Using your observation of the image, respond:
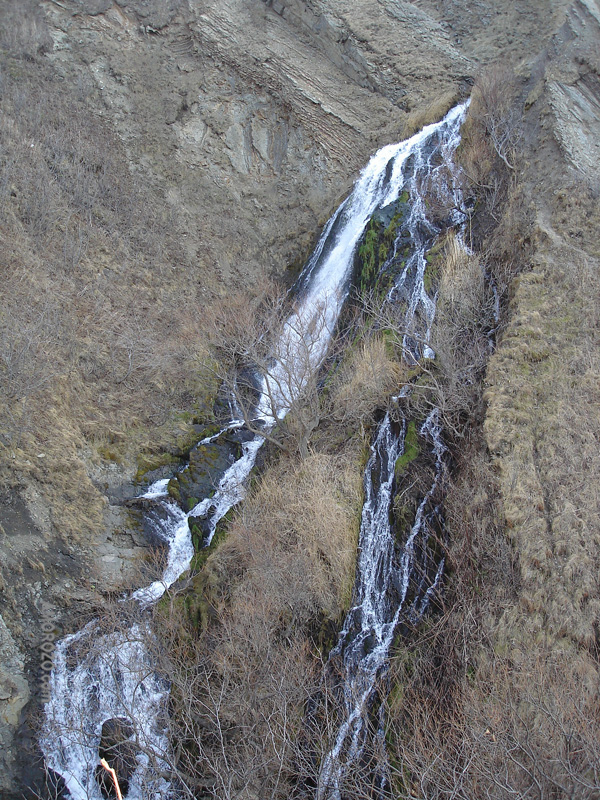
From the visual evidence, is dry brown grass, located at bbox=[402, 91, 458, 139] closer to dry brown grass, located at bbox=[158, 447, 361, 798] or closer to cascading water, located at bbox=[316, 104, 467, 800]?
cascading water, located at bbox=[316, 104, 467, 800]

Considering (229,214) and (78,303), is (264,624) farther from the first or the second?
(229,214)

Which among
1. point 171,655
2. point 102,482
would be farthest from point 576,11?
point 171,655

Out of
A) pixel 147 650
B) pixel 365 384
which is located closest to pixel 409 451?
pixel 365 384

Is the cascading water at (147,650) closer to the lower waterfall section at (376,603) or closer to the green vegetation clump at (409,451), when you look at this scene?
the lower waterfall section at (376,603)

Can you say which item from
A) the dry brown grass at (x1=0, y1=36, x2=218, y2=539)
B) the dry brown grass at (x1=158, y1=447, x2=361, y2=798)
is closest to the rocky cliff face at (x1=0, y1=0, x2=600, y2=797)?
the dry brown grass at (x1=0, y1=36, x2=218, y2=539)

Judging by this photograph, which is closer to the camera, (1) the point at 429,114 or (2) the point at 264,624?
(2) the point at 264,624

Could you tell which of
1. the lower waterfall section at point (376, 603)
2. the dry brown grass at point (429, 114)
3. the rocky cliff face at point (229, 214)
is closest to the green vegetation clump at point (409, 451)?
the lower waterfall section at point (376, 603)

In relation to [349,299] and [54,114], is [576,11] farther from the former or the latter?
[54,114]

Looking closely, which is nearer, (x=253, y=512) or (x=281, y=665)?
(x=281, y=665)
